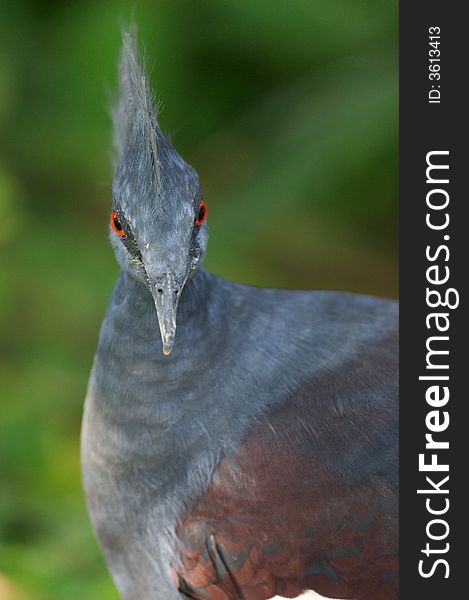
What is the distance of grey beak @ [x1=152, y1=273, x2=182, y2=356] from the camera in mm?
1795

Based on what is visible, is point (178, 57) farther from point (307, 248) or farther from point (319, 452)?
point (319, 452)

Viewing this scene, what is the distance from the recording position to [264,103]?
3596 mm

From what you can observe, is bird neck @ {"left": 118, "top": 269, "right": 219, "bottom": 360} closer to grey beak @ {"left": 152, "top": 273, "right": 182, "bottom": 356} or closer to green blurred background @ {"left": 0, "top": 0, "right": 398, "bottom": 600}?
grey beak @ {"left": 152, "top": 273, "right": 182, "bottom": 356}

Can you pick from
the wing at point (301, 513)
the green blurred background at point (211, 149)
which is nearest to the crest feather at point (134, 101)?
the wing at point (301, 513)

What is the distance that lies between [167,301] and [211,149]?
6.81 ft

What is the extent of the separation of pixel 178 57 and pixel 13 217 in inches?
34.4

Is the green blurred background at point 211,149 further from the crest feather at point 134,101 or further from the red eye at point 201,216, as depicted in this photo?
the red eye at point 201,216

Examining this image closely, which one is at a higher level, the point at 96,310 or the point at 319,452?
the point at 96,310

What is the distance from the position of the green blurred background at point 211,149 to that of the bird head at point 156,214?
128 cm

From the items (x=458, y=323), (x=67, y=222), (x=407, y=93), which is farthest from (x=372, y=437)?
(x=67, y=222)

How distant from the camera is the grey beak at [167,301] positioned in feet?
5.89

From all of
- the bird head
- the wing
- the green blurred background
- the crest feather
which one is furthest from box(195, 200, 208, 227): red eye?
the green blurred background

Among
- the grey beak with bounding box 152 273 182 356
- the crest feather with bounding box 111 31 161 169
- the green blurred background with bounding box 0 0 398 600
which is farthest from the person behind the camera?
the green blurred background with bounding box 0 0 398 600

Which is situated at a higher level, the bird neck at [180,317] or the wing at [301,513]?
the bird neck at [180,317]
